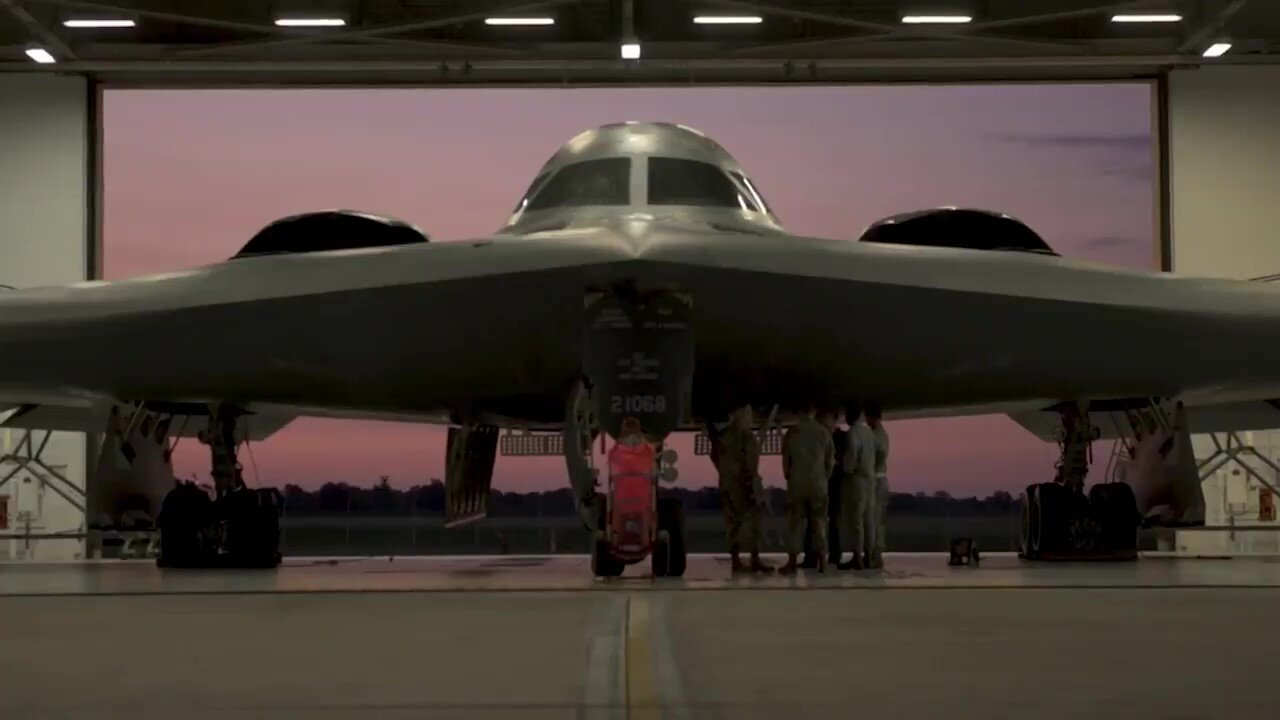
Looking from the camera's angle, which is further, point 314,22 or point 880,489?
point 314,22

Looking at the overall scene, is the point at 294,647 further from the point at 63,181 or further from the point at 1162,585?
the point at 63,181

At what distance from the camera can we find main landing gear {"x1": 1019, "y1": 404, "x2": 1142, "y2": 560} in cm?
1362

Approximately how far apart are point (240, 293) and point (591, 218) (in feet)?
9.34

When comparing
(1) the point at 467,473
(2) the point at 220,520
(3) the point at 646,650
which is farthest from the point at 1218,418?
(3) the point at 646,650

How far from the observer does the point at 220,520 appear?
1322cm

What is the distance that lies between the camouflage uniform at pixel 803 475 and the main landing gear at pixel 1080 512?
3.42 metres

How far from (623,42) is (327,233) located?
10084 mm

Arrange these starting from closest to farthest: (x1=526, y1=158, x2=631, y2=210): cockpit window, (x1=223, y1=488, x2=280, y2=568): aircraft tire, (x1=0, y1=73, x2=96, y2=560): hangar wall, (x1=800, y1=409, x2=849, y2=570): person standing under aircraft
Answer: (x1=800, y1=409, x2=849, y2=570): person standing under aircraft
(x1=526, y1=158, x2=631, y2=210): cockpit window
(x1=223, y1=488, x2=280, y2=568): aircraft tire
(x1=0, y1=73, x2=96, y2=560): hangar wall

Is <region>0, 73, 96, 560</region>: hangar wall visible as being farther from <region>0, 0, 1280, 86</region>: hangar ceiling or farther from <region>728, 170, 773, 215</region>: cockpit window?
<region>728, 170, 773, 215</region>: cockpit window

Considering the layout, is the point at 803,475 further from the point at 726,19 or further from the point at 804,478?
the point at 726,19

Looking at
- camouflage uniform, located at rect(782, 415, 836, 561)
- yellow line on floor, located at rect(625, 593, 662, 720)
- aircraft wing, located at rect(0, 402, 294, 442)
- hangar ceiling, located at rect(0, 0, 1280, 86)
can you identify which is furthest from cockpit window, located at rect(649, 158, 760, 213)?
hangar ceiling, located at rect(0, 0, 1280, 86)

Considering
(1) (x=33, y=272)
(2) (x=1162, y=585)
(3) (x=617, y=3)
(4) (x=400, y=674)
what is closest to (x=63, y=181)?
(1) (x=33, y=272)

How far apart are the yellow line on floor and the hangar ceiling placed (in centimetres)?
1653

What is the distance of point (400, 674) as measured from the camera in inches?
182
